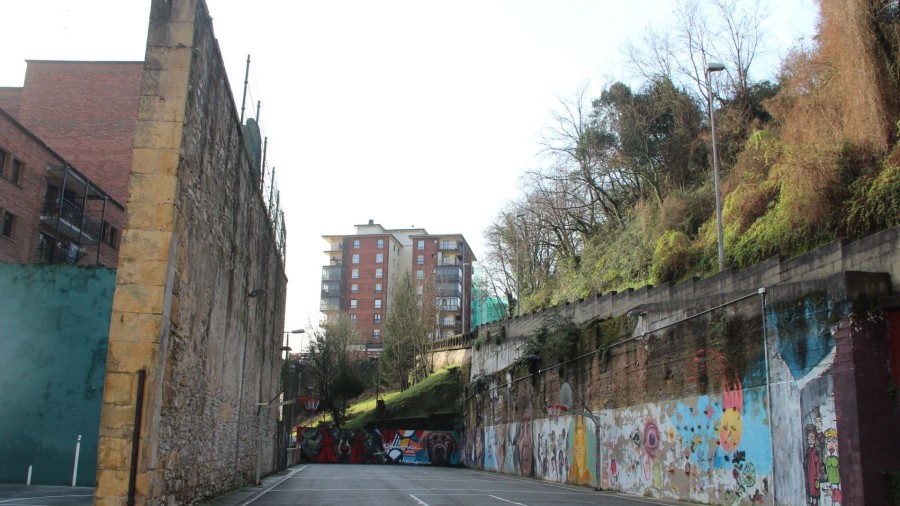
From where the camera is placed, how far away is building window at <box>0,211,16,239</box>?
106 ft

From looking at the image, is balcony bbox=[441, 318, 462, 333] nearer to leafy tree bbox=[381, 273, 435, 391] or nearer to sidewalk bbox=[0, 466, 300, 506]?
leafy tree bbox=[381, 273, 435, 391]

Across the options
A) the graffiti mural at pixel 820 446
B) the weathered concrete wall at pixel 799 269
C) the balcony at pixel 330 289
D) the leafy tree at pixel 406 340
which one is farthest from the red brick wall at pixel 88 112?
the balcony at pixel 330 289

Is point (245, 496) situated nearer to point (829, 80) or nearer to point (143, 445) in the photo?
point (143, 445)

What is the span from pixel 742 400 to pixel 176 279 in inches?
457

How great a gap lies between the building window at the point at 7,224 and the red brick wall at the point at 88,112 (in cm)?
913

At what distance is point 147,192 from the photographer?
1112 centimetres

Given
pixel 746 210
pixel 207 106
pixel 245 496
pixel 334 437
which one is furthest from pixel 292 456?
pixel 207 106

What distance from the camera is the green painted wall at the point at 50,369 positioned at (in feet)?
70.5

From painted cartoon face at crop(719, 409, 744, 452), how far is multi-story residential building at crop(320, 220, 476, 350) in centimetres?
7765

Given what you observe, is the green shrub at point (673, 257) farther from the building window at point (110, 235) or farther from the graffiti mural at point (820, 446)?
the building window at point (110, 235)

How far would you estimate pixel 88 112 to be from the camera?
43156 millimetres

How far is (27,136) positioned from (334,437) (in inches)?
1170

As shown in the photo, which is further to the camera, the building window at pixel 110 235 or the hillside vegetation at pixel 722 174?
the building window at pixel 110 235

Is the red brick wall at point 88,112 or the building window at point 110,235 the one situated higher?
the red brick wall at point 88,112
